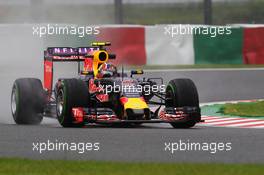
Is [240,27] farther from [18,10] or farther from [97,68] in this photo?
[97,68]

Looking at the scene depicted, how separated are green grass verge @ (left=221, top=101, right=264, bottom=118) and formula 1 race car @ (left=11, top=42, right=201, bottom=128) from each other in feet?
7.21

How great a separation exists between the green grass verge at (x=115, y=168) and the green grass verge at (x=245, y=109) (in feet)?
23.4

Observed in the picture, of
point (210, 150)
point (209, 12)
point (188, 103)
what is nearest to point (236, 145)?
point (210, 150)

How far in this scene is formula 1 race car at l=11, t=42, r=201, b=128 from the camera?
14.3 m

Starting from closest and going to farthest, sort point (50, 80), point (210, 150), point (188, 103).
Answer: point (210, 150), point (188, 103), point (50, 80)

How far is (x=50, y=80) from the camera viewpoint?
16297 mm

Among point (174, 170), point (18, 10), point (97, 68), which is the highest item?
point (18, 10)

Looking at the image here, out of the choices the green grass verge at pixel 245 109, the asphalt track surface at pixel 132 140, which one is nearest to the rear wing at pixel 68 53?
the asphalt track surface at pixel 132 140

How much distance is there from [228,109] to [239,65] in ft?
29.4

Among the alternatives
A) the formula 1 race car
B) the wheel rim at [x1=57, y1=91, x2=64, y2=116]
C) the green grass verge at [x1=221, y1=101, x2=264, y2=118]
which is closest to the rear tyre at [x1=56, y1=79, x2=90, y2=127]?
the formula 1 race car

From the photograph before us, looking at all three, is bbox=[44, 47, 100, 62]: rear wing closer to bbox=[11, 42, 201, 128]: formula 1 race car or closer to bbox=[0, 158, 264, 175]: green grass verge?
bbox=[11, 42, 201, 128]: formula 1 race car

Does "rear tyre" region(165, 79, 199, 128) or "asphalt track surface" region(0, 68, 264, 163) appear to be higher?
"rear tyre" region(165, 79, 199, 128)

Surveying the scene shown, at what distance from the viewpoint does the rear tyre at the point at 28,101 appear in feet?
51.2

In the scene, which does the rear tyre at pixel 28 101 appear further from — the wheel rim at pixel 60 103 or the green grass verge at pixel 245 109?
the green grass verge at pixel 245 109
